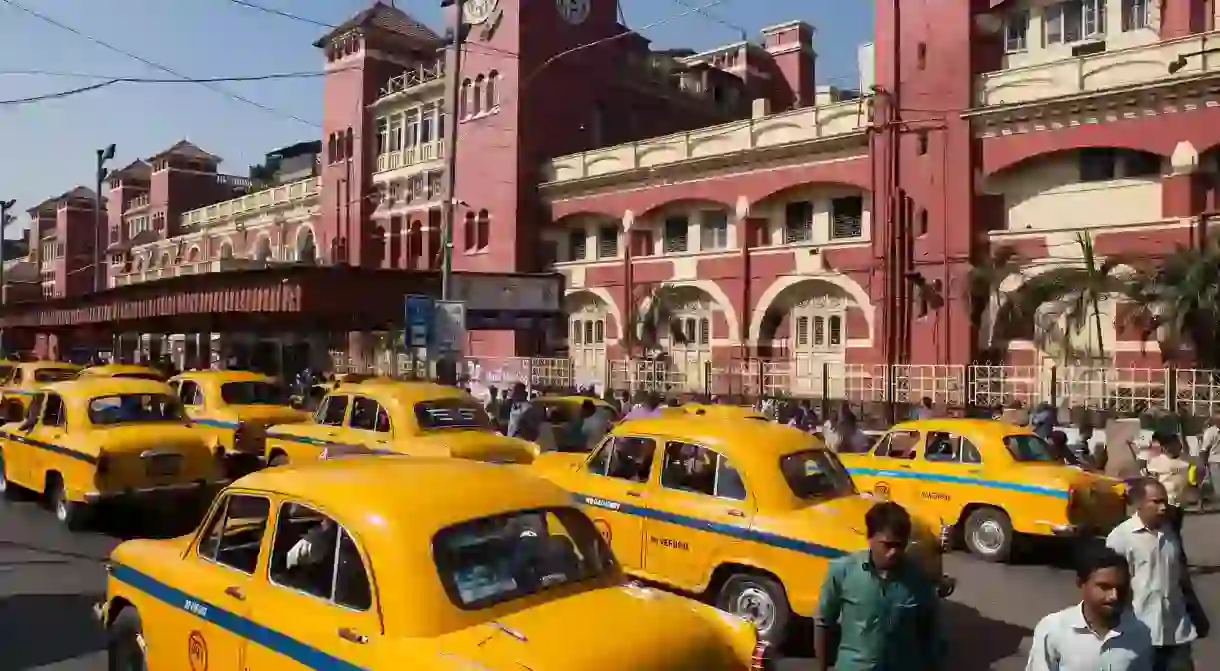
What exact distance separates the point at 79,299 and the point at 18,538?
2534 centimetres

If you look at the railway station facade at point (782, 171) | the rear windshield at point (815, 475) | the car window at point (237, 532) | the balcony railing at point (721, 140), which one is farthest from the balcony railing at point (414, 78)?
the car window at point (237, 532)

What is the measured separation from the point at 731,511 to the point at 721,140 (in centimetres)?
2308

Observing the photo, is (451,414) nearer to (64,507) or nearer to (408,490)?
(64,507)

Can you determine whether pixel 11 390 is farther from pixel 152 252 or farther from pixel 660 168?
pixel 152 252

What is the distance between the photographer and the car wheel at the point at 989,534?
10805 mm

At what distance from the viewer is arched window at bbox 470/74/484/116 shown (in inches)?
1325

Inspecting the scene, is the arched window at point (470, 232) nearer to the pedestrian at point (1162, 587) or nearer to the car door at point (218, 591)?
the car door at point (218, 591)

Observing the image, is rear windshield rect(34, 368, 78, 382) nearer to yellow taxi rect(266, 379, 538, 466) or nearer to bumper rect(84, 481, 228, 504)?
yellow taxi rect(266, 379, 538, 466)

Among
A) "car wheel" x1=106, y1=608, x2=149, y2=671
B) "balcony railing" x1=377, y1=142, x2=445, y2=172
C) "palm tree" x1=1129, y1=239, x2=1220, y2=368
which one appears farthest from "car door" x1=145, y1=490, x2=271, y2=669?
"balcony railing" x1=377, y1=142, x2=445, y2=172

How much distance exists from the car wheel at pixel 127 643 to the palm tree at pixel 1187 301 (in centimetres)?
Result: 1771

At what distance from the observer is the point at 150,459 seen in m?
10.7

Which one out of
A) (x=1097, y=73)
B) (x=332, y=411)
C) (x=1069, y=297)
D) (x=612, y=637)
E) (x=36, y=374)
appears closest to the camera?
(x=612, y=637)

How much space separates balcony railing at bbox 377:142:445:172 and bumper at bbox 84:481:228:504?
26.9 meters

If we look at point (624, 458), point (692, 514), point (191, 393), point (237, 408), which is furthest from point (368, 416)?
point (692, 514)
